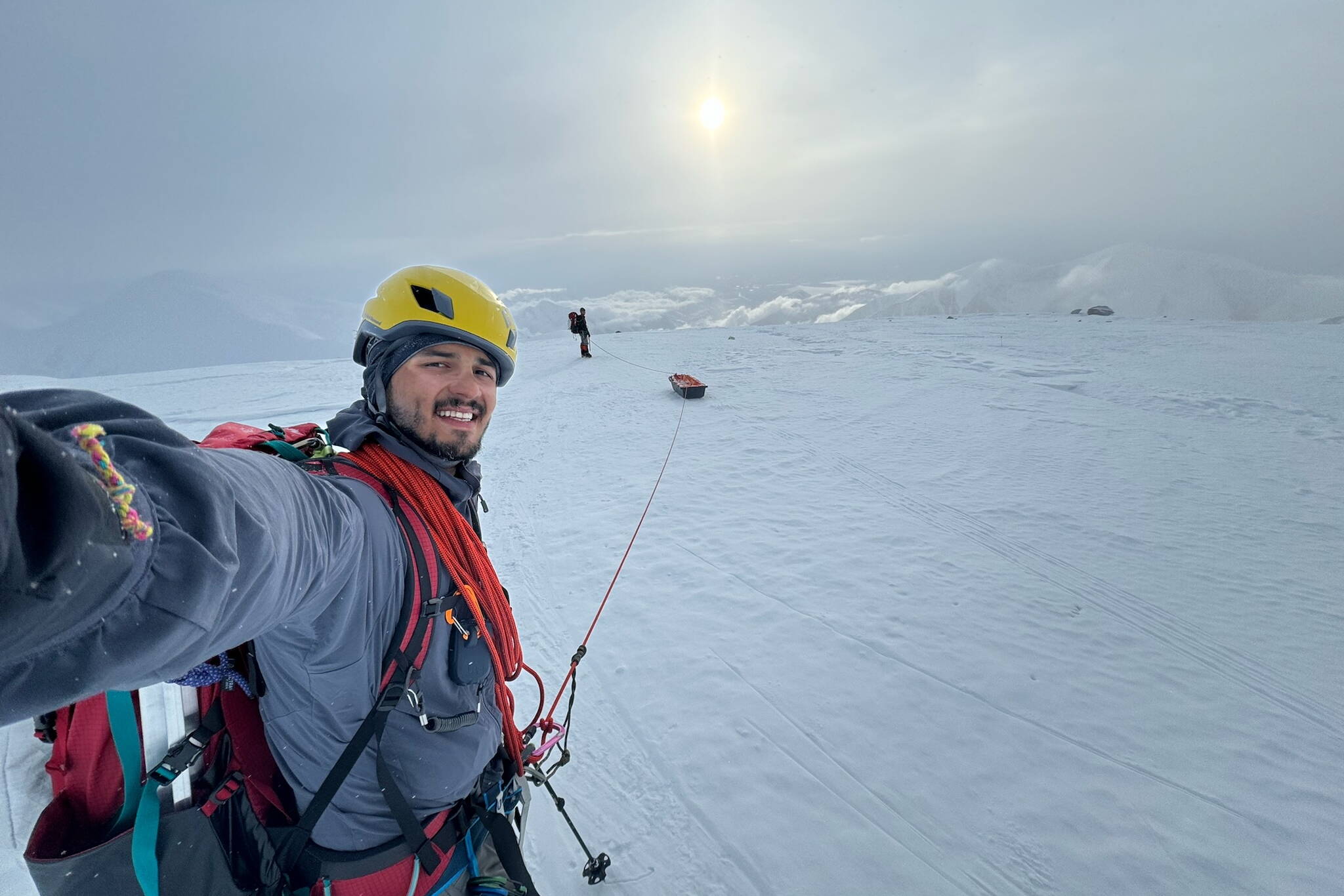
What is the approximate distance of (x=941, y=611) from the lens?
5.48 m

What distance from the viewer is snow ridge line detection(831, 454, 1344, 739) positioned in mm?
4363

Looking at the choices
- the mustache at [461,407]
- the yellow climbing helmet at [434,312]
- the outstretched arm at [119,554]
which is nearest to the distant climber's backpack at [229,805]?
the mustache at [461,407]

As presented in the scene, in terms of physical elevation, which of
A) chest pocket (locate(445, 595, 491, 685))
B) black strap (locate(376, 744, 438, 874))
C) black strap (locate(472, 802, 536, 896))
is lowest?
black strap (locate(472, 802, 536, 896))

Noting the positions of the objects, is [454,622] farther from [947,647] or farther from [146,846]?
[947,647]

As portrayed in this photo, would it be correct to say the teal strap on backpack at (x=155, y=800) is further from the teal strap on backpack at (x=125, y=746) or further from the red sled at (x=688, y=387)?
the red sled at (x=688, y=387)

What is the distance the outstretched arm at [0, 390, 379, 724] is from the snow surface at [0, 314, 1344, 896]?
3.13m

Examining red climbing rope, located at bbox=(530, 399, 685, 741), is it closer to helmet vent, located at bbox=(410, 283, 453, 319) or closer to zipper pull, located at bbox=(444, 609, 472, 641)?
zipper pull, located at bbox=(444, 609, 472, 641)

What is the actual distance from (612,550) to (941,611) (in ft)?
12.6

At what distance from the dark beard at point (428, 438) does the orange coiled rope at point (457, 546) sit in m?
0.12

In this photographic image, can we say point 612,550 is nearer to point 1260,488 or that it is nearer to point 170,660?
point 170,660

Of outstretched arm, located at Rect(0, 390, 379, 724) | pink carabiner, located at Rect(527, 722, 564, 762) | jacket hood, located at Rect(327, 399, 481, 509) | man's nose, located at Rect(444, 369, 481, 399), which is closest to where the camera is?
outstretched arm, located at Rect(0, 390, 379, 724)

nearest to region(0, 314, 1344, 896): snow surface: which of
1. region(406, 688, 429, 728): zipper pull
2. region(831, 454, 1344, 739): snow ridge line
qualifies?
region(831, 454, 1344, 739): snow ridge line

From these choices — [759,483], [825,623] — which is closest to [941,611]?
[825,623]

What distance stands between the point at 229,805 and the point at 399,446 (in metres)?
1.30
